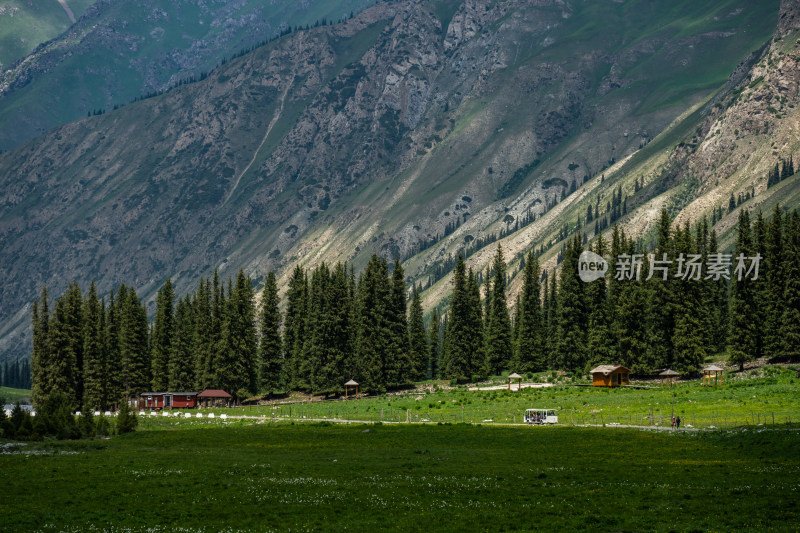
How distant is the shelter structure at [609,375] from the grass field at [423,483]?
40.1m

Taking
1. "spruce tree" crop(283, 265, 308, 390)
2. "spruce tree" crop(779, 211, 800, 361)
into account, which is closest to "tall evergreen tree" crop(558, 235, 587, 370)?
"spruce tree" crop(779, 211, 800, 361)

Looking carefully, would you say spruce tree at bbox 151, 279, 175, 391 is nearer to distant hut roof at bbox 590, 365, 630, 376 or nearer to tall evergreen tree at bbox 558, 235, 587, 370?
tall evergreen tree at bbox 558, 235, 587, 370

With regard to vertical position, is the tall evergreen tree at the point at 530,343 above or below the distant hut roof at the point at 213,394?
above

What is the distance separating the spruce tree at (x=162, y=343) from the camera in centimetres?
14138

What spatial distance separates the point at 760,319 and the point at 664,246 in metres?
17.0

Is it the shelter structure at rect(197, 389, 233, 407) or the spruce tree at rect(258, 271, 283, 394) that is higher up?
the spruce tree at rect(258, 271, 283, 394)

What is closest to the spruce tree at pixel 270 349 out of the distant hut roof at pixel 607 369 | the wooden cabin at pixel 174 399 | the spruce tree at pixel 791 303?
the wooden cabin at pixel 174 399

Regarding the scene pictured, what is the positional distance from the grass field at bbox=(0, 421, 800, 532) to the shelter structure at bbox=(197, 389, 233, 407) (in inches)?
2360

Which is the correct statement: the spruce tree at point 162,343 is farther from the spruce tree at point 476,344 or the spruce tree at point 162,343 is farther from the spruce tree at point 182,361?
the spruce tree at point 476,344

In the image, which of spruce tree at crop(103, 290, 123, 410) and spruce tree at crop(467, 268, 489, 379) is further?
spruce tree at crop(103, 290, 123, 410)

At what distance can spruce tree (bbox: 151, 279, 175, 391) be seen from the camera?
141m

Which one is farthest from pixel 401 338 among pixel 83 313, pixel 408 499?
pixel 408 499

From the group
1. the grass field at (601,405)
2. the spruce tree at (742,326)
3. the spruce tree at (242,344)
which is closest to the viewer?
the grass field at (601,405)

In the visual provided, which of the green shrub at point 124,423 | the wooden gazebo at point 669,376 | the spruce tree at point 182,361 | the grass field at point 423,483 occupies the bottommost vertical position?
the grass field at point 423,483
